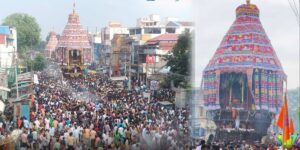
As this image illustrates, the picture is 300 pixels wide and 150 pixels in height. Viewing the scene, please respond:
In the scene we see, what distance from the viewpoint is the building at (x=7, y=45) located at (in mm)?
8023

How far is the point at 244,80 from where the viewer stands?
28.3 feet

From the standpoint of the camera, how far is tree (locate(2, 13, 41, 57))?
784 cm

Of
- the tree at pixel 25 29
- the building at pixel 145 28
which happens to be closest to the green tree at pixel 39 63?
the tree at pixel 25 29

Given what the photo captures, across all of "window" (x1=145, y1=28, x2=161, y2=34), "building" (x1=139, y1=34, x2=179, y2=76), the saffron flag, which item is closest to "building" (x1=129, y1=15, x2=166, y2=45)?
"window" (x1=145, y1=28, x2=161, y2=34)

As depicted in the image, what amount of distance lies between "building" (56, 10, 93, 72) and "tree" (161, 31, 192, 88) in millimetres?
1038

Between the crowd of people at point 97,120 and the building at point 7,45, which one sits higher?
the building at point 7,45

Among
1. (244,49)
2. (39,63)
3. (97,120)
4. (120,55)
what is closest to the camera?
(97,120)

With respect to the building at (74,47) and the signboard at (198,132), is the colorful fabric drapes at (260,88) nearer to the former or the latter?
the signboard at (198,132)

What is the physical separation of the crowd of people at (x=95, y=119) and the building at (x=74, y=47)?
0.21m

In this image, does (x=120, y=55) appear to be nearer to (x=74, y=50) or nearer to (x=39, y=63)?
(x=74, y=50)

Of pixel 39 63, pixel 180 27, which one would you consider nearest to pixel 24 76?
pixel 39 63

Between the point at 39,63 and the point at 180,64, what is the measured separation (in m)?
1.79

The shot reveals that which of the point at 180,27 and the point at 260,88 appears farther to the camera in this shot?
the point at 260,88

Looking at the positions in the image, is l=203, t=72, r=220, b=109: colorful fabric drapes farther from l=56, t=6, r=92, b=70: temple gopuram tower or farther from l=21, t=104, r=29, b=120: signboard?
l=21, t=104, r=29, b=120: signboard
